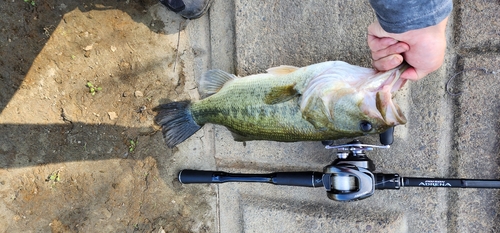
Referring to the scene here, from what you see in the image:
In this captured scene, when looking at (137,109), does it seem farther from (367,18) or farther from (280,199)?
(367,18)

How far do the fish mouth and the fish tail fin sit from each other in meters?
1.49

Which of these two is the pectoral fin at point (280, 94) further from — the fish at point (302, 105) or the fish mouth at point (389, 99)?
the fish mouth at point (389, 99)

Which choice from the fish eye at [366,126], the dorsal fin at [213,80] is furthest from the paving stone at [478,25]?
the dorsal fin at [213,80]

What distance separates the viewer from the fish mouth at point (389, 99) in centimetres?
211

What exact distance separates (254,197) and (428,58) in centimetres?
206

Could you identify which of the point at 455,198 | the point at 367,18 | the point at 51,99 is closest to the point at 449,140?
Result: the point at 455,198

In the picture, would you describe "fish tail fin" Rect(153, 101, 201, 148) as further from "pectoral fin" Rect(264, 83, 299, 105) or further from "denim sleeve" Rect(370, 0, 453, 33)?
"denim sleeve" Rect(370, 0, 453, 33)

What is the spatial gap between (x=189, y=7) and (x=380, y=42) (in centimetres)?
172

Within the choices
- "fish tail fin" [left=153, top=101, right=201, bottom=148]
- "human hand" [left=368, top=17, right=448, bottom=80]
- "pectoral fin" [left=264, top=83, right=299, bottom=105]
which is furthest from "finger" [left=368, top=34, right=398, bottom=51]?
"fish tail fin" [left=153, top=101, right=201, bottom=148]

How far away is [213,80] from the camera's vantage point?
299 cm

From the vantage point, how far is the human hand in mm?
1870

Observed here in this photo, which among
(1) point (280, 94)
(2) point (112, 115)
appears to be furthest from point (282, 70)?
(2) point (112, 115)

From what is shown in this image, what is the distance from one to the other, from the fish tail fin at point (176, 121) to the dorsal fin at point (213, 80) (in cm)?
20

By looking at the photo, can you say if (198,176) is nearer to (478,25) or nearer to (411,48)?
(411,48)
